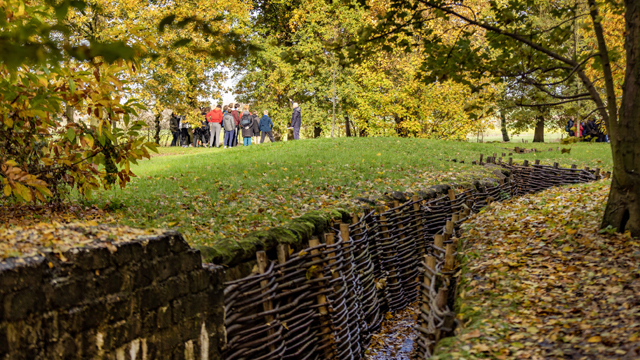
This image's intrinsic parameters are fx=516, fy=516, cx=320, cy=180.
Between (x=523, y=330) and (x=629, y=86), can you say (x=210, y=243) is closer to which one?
(x=523, y=330)

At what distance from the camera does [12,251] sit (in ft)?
11.4

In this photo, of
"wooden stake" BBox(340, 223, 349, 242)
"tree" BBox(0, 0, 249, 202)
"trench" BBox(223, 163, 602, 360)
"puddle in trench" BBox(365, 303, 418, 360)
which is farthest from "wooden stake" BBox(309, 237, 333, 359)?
"tree" BBox(0, 0, 249, 202)

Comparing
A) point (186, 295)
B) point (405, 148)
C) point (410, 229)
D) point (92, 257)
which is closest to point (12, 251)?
point (92, 257)

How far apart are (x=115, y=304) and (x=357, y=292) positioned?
3.77 metres

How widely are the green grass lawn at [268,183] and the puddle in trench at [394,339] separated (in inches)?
75.9

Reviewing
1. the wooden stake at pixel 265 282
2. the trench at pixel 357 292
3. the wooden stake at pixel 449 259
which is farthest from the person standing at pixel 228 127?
the wooden stake at pixel 265 282

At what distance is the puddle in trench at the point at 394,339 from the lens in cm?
690

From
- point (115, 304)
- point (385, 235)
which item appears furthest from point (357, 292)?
point (115, 304)

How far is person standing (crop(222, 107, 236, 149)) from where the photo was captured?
2178cm

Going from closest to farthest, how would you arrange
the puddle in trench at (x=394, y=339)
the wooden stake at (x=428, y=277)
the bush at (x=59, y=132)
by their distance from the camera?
the bush at (x=59, y=132)
the wooden stake at (x=428, y=277)
the puddle in trench at (x=394, y=339)

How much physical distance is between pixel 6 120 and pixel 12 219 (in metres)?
1.04

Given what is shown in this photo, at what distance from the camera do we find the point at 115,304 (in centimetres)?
385

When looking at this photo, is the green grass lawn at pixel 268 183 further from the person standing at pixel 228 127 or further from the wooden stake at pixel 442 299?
the person standing at pixel 228 127

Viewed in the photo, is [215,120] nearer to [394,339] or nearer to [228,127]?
[228,127]
